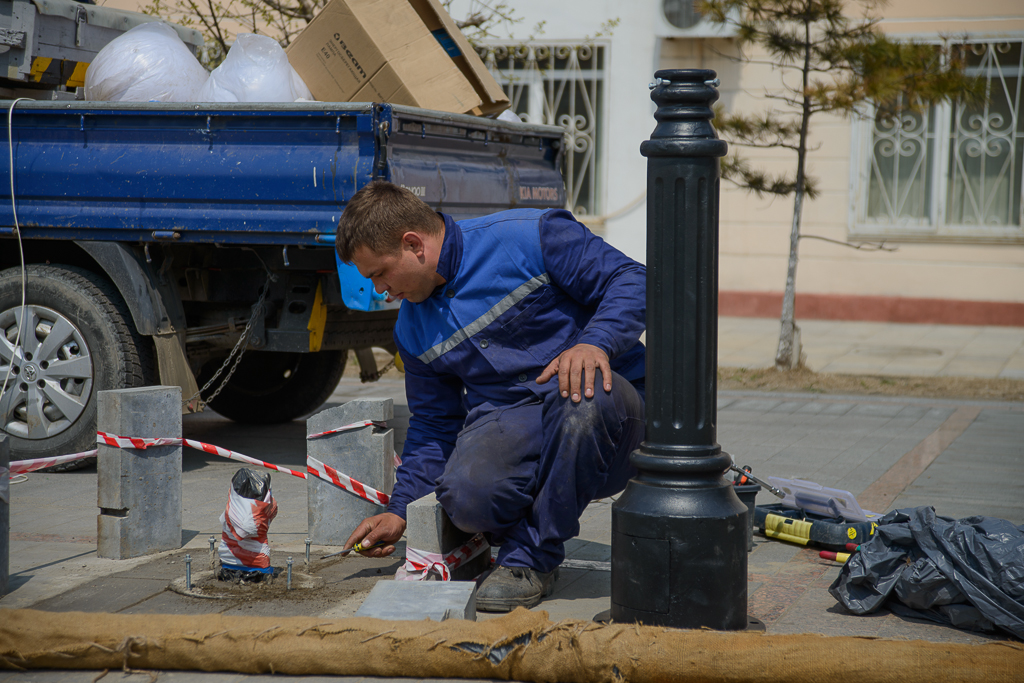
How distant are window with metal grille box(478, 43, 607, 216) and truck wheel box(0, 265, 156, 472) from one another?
8.35 m

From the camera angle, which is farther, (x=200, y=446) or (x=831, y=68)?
(x=831, y=68)

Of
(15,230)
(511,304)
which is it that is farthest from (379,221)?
(15,230)

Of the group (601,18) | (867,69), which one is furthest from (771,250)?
(867,69)

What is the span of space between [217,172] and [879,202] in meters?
9.44

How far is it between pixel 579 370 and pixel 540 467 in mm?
373

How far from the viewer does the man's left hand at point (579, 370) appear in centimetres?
308

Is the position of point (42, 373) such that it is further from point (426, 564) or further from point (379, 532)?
point (426, 564)

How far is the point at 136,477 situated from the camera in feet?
12.6

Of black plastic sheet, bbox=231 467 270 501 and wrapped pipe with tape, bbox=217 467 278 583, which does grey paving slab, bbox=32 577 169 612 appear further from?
black plastic sheet, bbox=231 467 270 501

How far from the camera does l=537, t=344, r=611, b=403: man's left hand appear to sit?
121 inches

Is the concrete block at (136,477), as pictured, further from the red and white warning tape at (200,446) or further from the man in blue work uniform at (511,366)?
the man in blue work uniform at (511,366)

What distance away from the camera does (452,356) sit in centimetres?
346

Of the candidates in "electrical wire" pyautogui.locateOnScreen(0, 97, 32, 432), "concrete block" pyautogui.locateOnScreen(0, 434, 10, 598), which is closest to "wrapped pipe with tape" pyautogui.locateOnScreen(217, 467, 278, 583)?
"concrete block" pyautogui.locateOnScreen(0, 434, 10, 598)

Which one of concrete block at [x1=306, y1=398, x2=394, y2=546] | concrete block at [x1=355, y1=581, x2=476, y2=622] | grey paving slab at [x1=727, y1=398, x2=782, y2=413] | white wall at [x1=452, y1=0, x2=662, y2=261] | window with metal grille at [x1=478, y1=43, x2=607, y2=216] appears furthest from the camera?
window with metal grille at [x1=478, y1=43, x2=607, y2=216]
